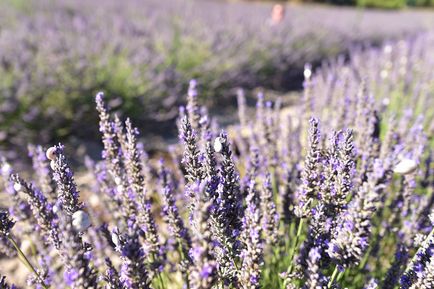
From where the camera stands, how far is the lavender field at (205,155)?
1179mm

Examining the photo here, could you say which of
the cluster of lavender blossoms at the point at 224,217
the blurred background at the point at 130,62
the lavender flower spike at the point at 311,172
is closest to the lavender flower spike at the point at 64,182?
the cluster of lavender blossoms at the point at 224,217

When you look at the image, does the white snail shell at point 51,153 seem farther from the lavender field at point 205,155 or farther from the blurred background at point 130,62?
the blurred background at point 130,62

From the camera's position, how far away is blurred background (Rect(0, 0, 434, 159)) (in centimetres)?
396

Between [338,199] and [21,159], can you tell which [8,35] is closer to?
[21,159]

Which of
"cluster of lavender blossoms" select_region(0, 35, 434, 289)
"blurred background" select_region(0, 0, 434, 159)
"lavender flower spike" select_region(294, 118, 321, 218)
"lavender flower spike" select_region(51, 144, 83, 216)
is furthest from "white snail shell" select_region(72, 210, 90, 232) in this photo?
Answer: "blurred background" select_region(0, 0, 434, 159)

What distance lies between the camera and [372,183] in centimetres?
97

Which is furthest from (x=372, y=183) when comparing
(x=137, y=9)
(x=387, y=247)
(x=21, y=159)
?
(x=137, y=9)

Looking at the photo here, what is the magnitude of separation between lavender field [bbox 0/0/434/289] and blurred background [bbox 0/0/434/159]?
3 cm

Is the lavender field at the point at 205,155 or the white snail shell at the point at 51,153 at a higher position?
the white snail shell at the point at 51,153

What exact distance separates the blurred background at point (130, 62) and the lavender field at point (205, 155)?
27 millimetres

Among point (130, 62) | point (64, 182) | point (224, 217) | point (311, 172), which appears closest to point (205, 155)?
point (224, 217)

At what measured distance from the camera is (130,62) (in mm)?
4625

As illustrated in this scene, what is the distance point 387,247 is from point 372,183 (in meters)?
1.68

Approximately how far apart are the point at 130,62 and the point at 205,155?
12.1 ft
